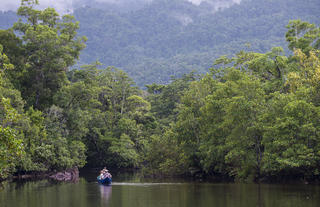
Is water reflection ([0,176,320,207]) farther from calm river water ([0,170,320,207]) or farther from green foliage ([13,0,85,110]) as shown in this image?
green foliage ([13,0,85,110])

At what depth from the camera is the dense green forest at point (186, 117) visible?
32438 mm

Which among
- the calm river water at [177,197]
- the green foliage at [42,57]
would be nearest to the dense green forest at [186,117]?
the green foliage at [42,57]

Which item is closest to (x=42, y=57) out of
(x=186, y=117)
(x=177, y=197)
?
(x=186, y=117)

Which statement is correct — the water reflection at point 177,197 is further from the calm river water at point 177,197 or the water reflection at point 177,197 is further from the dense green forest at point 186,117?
the dense green forest at point 186,117

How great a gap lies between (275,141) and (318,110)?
392 cm

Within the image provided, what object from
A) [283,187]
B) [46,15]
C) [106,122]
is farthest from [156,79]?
[283,187]

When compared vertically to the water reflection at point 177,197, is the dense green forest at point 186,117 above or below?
above

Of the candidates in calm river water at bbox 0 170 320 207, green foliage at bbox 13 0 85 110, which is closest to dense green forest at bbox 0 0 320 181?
green foliage at bbox 13 0 85 110

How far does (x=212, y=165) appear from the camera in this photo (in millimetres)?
40625

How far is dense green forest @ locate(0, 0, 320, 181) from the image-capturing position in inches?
1277

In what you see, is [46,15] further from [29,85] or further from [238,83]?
[238,83]

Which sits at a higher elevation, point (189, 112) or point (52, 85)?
point (52, 85)

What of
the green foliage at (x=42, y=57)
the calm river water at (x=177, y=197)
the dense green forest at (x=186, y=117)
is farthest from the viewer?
the green foliage at (x=42, y=57)

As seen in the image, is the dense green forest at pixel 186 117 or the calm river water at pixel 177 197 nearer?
the calm river water at pixel 177 197
